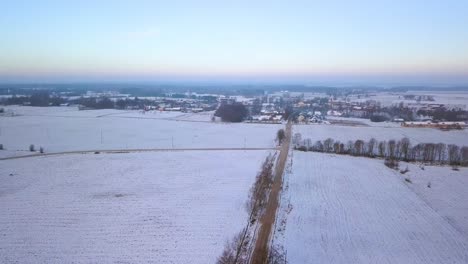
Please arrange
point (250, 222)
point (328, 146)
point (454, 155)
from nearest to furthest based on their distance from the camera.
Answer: point (250, 222), point (454, 155), point (328, 146)

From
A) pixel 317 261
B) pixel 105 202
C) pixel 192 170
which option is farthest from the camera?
pixel 192 170

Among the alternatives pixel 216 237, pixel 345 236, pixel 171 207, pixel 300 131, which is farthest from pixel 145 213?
pixel 300 131

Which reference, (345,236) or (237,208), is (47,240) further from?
(345,236)

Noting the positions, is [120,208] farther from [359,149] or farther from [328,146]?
[359,149]

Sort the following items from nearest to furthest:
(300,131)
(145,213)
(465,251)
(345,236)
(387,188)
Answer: (465,251)
(345,236)
(145,213)
(387,188)
(300,131)

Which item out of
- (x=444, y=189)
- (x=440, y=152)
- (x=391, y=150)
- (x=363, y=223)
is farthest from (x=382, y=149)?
(x=363, y=223)

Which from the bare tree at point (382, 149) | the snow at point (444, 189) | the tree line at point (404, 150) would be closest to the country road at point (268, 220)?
the tree line at point (404, 150)

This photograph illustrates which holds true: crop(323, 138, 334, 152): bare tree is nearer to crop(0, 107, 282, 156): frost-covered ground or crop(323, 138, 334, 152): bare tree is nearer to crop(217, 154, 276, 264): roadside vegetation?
crop(0, 107, 282, 156): frost-covered ground

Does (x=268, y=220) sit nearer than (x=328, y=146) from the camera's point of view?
Yes
